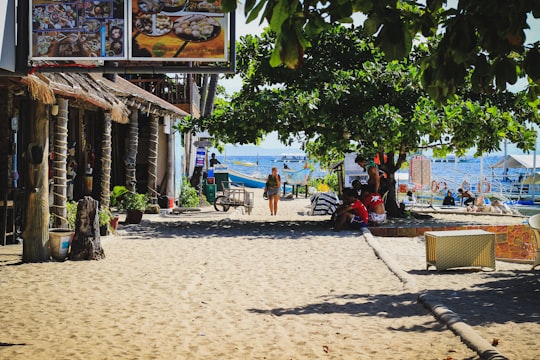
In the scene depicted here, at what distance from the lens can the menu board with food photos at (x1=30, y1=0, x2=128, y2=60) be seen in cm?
899

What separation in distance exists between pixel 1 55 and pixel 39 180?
8.90ft

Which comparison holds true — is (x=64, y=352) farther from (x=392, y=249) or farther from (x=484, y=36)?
(x=392, y=249)

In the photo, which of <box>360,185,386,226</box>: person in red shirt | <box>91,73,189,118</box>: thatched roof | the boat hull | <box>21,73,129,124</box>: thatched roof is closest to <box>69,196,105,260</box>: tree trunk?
<box>21,73,129,124</box>: thatched roof

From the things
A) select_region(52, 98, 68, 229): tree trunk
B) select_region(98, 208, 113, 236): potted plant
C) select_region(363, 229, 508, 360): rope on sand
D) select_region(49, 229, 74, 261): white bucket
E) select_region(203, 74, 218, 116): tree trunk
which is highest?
select_region(203, 74, 218, 116): tree trunk

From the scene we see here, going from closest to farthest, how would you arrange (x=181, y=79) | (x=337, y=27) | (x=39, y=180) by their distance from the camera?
(x=39, y=180) < (x=337, y=27) < (x=181, y=79)

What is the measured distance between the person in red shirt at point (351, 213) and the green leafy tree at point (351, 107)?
5.16 feet

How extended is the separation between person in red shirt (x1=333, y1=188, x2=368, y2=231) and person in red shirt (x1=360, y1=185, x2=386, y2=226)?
0.49 m

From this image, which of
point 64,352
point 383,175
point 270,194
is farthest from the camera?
point 270,194

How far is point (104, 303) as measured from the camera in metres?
8.20

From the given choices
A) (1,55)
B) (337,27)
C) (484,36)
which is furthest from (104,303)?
(337,27)

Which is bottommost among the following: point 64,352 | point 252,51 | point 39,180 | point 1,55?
point 64,352

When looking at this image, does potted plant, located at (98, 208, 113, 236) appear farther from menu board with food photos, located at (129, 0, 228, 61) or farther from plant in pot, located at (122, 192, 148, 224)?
menu board with food photos, located at (129, 0, 228, 61)

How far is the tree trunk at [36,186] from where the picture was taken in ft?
35.0

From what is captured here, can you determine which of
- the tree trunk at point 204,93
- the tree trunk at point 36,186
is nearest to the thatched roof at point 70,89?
the tree trunk at point 36,186
